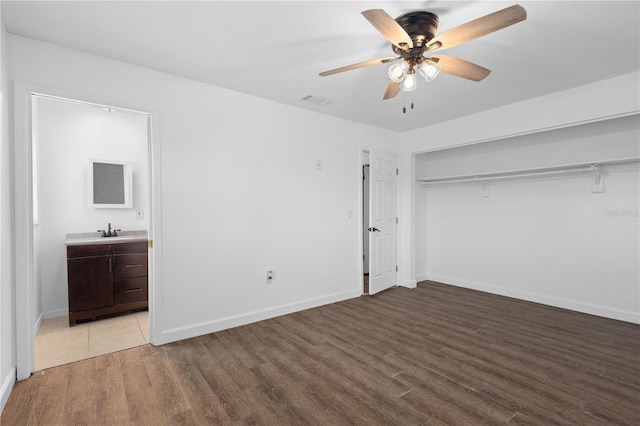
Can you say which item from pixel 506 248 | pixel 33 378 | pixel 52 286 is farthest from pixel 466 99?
pixel 52 286

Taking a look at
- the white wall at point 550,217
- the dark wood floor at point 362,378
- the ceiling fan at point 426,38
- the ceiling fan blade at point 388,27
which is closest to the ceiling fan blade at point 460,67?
the ceiling fan at point 426,38

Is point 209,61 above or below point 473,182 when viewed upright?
above

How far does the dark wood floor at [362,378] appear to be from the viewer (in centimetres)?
195

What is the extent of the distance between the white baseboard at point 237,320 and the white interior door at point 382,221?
67cm

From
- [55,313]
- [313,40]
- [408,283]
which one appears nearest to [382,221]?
[408,283]

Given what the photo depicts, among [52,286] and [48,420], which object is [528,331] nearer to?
[48,420]

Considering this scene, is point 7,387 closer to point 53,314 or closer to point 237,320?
point 237,320

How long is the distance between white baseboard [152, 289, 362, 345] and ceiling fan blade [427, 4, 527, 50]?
Answer: 10.1 feet

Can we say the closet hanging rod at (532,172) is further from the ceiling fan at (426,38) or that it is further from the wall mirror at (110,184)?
the wall mirror at (110,184)

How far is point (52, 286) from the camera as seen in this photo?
3.70m

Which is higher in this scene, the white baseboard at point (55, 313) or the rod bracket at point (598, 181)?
the rod bracket at point (598, 181)

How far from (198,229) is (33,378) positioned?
1.65 metres

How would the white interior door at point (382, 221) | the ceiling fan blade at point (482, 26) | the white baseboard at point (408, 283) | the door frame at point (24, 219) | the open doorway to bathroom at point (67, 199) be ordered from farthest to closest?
the white baseboard at point (408, 283)
the white interior door at point (382, 221)
the open doorway to bathroom at point (67, 199)
the door frame at point (24, 219)
the ceiling fan blade at point (482, 26)

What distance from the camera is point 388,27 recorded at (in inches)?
70.1
